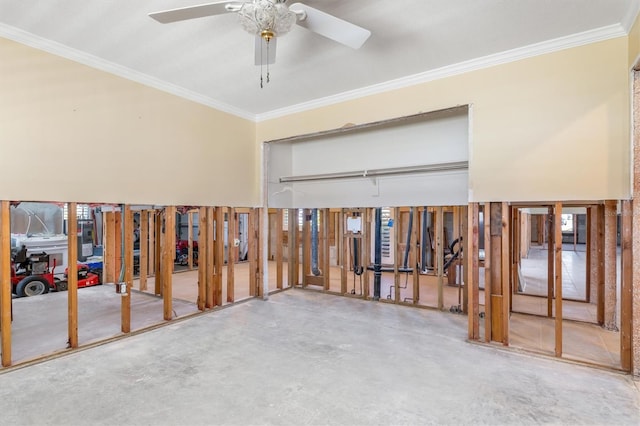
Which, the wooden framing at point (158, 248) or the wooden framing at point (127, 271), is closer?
the wooden framing at point (127, 271)

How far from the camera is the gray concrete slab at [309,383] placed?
2521mm

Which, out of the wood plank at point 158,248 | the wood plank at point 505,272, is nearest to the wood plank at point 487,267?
the wood plank at point 505,272

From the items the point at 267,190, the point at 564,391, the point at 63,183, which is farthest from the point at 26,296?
the point at 564,391

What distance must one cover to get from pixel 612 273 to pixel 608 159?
212 centimetres

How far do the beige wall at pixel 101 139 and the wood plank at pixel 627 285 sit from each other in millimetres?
5053

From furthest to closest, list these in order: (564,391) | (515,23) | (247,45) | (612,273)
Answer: (612,273) < (247,45) < (515,23) < (564,391)

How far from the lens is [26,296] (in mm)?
5973

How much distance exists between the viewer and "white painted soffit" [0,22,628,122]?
3.25 m

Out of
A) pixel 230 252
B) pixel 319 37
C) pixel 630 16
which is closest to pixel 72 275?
pixel 230 252

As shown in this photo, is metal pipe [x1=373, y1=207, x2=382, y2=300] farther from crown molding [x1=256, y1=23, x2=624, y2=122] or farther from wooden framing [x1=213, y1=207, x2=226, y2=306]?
wooden framing [x1=213, y1=207, x2=226, y2=306]

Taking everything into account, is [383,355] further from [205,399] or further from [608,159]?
[608,159]

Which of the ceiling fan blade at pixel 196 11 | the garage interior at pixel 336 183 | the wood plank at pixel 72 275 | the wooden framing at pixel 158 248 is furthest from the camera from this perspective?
the wooden framing at pixel 158 248

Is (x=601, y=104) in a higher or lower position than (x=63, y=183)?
higher

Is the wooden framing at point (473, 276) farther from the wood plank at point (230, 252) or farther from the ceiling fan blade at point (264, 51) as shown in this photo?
the wood plank at point (230, 252)
